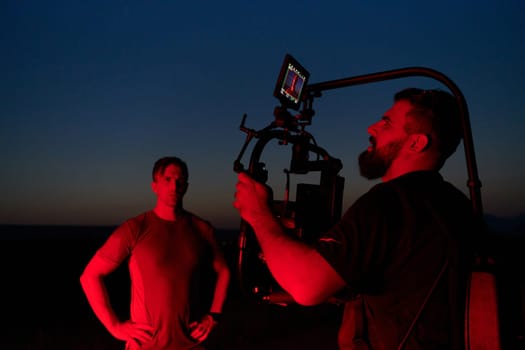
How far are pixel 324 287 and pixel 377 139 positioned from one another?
718 mm

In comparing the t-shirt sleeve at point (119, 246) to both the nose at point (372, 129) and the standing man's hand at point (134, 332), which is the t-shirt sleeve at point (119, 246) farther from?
the nose at point (372, 129)

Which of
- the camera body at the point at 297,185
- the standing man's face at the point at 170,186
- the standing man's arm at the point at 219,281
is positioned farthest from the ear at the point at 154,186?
the camera body at the point at 297,185

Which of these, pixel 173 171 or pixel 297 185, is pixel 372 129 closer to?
pixel 297 185

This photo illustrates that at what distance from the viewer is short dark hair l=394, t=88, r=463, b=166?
1.52 meters

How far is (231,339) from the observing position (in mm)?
6699

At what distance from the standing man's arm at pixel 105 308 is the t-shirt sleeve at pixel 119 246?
0.14ft

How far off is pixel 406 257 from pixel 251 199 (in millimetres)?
634

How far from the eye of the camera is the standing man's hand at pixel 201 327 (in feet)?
9.22

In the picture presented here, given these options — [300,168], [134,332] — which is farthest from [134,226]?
[300,168]

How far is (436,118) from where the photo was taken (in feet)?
5.06

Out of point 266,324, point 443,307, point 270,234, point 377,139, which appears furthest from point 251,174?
point 266,324

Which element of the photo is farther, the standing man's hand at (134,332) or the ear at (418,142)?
the standing man's hand at (134,332)

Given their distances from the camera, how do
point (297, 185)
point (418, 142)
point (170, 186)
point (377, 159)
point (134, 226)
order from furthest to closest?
point (170, 186)
point (134, 226)
point (297, 185)
point (377, 159)
point (418, 142)

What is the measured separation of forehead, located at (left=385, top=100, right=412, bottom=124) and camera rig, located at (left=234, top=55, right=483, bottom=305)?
0.23 meters
